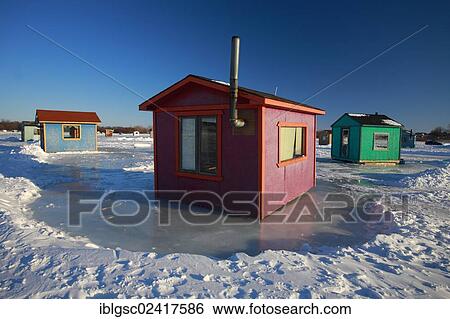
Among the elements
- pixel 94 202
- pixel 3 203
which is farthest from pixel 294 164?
pixel 3 203

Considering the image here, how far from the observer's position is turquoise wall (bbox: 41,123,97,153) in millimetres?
22172

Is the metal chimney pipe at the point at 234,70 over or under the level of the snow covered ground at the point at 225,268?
over

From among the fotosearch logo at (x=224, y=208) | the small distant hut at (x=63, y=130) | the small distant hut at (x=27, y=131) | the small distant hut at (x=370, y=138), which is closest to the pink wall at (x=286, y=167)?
the fotosearch logo at (x=224, y=208)

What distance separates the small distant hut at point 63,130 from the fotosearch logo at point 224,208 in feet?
55.7

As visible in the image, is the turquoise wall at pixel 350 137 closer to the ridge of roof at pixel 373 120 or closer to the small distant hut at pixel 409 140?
the ridge of roof at pixel 373 120

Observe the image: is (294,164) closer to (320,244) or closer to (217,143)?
(217,143)

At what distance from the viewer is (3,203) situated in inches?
258

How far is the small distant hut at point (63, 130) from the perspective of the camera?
22047 millimetres

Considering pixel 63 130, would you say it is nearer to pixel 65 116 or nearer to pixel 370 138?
pixel 65 116
